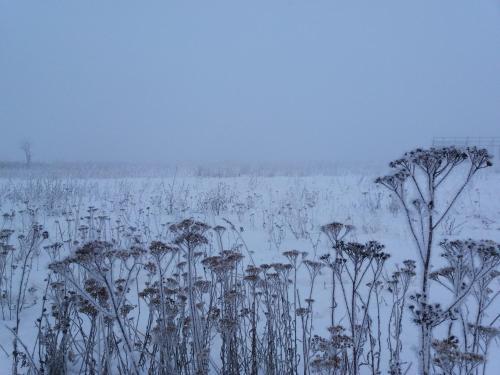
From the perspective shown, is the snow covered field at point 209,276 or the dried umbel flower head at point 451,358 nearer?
the dried umbel flower head at point 451,358

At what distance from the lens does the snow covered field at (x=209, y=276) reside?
3096 mm

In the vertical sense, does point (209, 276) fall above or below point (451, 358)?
below

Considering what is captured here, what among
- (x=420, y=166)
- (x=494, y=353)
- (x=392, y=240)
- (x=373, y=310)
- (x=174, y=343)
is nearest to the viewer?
(x=420, y=166)

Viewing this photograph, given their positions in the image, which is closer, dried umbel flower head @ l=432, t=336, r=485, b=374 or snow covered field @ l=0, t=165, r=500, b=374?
dried umbel flower head @ l=432, t=336, r=485, b=374

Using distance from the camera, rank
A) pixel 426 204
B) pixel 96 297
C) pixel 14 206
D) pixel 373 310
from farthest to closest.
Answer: pixel 14 206 → pixel 373 310 → pixel 96 297 → pixel 426 204

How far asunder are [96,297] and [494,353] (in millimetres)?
3727

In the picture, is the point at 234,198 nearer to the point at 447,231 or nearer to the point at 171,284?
the point at 447,231

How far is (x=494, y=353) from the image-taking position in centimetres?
352

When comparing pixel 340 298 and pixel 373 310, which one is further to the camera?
pixel 340 298

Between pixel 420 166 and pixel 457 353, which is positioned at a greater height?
pixel 420 166

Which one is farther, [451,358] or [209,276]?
[209,276]

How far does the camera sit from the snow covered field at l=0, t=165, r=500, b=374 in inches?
122

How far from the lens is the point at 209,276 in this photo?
6.35 m

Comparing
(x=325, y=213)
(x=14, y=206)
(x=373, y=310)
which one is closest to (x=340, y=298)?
(x=373, y=310)
